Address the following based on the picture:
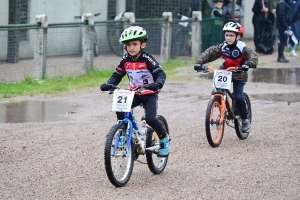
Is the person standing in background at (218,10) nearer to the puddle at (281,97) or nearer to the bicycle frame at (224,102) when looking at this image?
the puddle at (281,97)

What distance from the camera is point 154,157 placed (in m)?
8.30

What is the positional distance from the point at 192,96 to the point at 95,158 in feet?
19.0

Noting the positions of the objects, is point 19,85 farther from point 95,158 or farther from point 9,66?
point 95,158

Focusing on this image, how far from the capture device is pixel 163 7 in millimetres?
22531

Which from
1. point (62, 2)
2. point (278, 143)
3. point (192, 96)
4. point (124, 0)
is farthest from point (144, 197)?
point (124, 0)

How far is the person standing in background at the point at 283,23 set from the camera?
2069cm

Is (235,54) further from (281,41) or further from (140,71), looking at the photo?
(281,41)

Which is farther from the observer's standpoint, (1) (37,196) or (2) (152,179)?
(2) (152,179)

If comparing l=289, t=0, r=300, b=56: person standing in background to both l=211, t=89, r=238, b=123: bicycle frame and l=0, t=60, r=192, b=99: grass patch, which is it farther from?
l=211, t=89, r=238, b=123: bicycle frame

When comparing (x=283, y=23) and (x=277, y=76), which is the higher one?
(x=283, y=23)

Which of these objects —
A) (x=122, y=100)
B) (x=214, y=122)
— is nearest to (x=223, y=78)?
(x=214, y=122)

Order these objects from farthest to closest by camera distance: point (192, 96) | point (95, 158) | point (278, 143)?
point (192, 96)
point (278, 143)
point (95, 158)

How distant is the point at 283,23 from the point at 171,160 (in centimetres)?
1266

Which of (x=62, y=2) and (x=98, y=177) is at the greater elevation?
(x=62, y=2)
